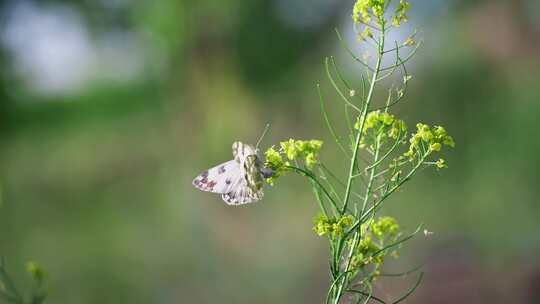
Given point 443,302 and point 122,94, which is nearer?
point 443,302

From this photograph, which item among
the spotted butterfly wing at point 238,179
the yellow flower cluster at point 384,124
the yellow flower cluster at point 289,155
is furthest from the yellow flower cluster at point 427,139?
the spotted butterfly wing at point 238,179

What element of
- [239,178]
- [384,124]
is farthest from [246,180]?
[384,124]

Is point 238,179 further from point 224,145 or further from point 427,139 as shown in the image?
point 224,145

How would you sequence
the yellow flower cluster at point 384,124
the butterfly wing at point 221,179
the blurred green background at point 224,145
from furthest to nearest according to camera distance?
the blurred green background at point 224,145, the butterfly wing at point 221,179, the yellow flower cluster at point 384,124

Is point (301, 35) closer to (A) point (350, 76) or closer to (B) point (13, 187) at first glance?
(A) point (350, 76)

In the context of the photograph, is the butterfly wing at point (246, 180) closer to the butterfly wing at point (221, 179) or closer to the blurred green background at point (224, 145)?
the butterfly wing at point (221, 179)

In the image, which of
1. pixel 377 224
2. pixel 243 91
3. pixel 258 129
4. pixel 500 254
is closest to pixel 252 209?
pixel 258 129
